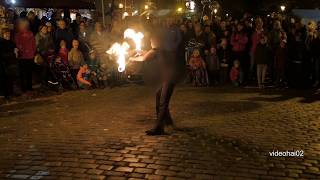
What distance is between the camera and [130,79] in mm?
15430

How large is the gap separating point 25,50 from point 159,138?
22.2 ft

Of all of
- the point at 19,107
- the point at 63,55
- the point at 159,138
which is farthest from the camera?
the point at 63,55

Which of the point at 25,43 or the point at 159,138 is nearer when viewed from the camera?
the point at 159,138

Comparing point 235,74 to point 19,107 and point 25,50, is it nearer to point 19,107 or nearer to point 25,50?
point 25,50

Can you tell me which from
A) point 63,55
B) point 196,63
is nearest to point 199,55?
point 196,63

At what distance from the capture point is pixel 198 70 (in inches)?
595

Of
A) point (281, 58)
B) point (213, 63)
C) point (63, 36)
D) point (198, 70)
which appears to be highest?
point (63, 36)

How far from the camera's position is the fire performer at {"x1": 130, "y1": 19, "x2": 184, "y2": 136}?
8.49 metres

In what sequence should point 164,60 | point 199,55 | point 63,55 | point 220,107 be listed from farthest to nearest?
point 199,55 < point 63,55 < point 220,107 < point 164,60

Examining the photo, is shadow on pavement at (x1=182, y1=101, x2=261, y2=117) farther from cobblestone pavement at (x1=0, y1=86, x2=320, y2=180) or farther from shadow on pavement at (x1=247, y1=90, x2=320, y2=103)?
shadow on pavement at (x1=247, y1=90, x2=320, y2=103)

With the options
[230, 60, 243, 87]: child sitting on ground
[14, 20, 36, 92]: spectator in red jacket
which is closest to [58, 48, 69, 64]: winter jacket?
[14, 20, 36, 92]: spectator in red jacket

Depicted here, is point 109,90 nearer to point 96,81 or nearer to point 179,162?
point 96,81

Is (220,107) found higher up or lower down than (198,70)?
lower down

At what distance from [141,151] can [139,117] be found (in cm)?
260
